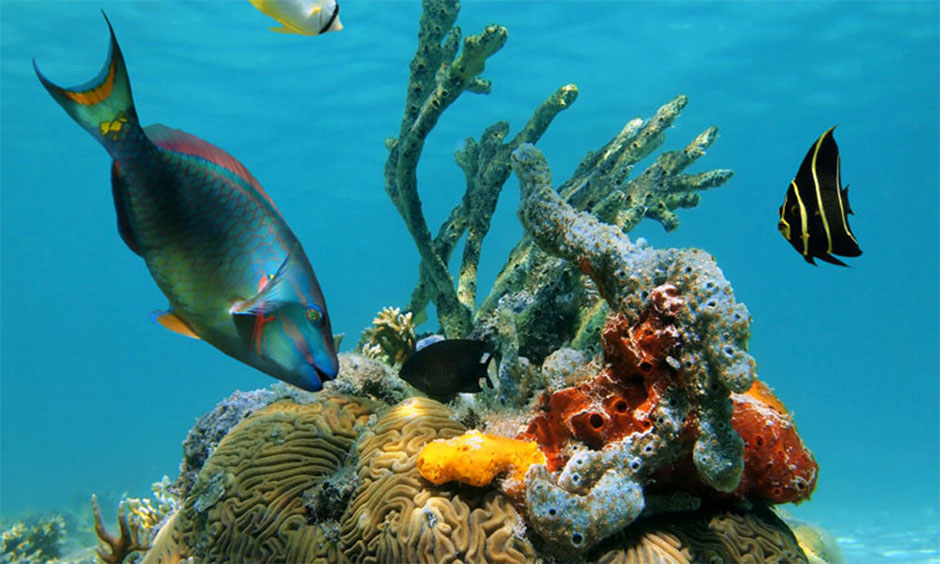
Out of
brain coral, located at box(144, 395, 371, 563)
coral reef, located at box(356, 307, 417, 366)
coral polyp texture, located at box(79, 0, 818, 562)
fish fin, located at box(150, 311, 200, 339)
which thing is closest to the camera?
fish fin, located at box(150, 311, 200, 339)

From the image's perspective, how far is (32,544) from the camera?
34.8ft

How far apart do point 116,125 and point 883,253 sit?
4333 inches

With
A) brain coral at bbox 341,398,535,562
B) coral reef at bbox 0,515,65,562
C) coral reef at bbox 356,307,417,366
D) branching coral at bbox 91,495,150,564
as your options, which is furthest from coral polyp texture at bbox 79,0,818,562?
coral reef at bbox 0,515,65,562

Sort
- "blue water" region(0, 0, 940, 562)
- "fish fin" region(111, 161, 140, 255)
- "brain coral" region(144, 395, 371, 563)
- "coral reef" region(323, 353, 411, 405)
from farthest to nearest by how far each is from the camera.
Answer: "blue water" region(0, 0, 940, 562) → "coral reef" region(323, 353, 411, 405) → "brain coral" region(144, 395, 371, 563) → "fish fin" region(111, 161, 140, 255)

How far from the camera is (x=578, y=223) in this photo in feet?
10.2

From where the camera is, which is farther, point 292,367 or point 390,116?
point 390,116

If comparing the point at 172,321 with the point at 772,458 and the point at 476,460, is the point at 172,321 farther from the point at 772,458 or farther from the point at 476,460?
the point at 772,458

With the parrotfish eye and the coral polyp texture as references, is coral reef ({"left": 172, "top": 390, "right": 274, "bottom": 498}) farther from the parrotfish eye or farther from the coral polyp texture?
the parrotfish eye

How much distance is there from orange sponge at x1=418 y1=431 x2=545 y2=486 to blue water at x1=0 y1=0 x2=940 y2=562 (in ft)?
46.6

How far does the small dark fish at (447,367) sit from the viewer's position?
3574mm

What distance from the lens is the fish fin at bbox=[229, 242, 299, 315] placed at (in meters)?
1.40

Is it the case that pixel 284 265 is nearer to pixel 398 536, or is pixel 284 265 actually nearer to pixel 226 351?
pixel 226 351

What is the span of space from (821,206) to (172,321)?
257cm

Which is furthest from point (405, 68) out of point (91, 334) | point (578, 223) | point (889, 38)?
point (91, 334)
